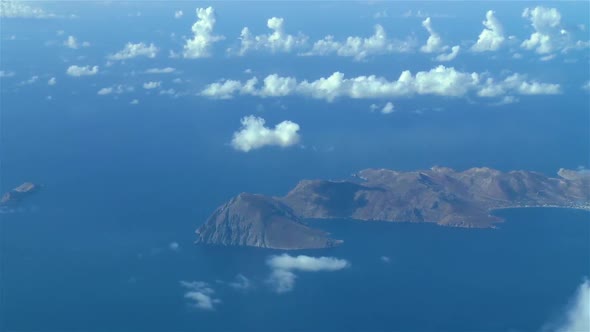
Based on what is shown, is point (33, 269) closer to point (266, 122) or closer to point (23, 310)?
point (23, 310)

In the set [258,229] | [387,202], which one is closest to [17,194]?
[258,229]

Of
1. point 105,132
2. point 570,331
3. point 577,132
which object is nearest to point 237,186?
point 105,132

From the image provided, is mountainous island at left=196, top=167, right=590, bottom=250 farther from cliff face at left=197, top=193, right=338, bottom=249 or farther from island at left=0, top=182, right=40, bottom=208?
island at left=0, top=182, right=40, bottom=208

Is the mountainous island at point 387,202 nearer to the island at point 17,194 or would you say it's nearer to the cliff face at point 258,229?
the cliff face at point 258,229

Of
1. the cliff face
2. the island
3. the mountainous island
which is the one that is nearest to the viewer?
the cliff face

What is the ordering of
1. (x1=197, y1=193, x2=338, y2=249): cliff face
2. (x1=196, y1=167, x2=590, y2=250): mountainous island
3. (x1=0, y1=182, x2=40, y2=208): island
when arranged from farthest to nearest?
1. (x1=0, y1=182, x2=40, y2=208): island
2. (x1=196, y1=167, x2=590, y2=250): mountainous island
3. (x1=197, y1=193, x2=338, y2=249): cliff face

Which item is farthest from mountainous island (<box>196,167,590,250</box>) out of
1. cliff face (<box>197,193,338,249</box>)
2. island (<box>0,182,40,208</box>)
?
island (<box>0,182,40,208</box>)

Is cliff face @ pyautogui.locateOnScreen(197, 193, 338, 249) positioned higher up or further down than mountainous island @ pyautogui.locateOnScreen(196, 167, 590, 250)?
further down
